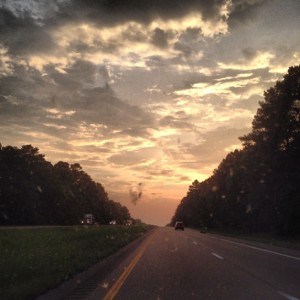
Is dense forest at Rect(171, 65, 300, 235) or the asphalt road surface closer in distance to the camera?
the asphalt road surface

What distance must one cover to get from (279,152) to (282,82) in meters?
7.85

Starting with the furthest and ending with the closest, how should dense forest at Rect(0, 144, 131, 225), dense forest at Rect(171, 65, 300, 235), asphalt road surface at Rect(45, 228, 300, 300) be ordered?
dense forest at Rect(0, 144, 131, 225)
dense forest at Rect(171, 65, 300, 235)
asphalt road surface at Rect(45, 228, 300, 300)

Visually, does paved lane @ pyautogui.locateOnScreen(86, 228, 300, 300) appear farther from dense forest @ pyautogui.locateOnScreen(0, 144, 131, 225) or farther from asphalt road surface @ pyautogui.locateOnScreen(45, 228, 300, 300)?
dense forest @ pyautogui.locateOnScreen(0, 144, 131, 225)

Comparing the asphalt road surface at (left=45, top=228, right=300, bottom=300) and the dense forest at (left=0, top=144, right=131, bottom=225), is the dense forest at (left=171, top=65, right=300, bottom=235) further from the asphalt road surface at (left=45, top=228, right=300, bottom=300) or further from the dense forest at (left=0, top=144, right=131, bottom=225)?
the dense forest at (left=0, top=144, right=131, bottom=225)

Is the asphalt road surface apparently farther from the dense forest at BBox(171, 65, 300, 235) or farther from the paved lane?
the dense forest at BBox(171, 65, 300, 235)

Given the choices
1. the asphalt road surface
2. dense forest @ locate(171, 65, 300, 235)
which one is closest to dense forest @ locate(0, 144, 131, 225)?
dense forest @ locate(171, 65, 300, 235)

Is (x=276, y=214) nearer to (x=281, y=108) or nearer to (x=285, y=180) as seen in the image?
(x=285, y=180)

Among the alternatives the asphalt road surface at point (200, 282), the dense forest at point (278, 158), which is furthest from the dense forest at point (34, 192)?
the asphalt road surface at point (200, 282)

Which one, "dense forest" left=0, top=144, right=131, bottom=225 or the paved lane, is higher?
"dense forest" left=0, top=144, right=131, bottom=225

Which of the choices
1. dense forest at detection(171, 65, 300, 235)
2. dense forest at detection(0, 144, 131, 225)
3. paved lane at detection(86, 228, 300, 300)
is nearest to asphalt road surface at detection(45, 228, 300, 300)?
paved lane at detection(86, 228, 300, 300)

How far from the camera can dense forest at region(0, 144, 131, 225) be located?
88.2m

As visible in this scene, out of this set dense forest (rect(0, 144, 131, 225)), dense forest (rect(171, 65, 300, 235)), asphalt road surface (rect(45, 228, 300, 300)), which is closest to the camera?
asphalt road surface (rect(45, 228, 300, 300))

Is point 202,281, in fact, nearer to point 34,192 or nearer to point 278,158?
point 278,158

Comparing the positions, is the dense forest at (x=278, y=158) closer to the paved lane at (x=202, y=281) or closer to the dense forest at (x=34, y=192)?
the paved lane at (x=202, y=281)
